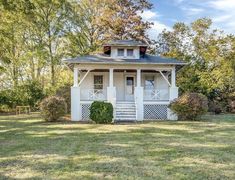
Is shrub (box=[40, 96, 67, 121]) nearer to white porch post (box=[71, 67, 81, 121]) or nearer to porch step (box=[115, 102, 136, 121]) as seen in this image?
white porch post (box=[71, 67, 81, 121])

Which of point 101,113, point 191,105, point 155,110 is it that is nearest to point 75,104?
point 101,113

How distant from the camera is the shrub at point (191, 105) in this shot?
20409 millimetres

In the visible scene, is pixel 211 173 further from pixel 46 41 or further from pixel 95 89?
pixel 46 41

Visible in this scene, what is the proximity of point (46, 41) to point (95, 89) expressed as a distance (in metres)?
15.3

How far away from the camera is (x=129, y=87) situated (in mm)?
25859

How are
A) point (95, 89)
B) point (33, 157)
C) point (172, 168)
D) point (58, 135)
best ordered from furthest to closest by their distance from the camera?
point (95, 89)
point (58, 135)
point (33, 157)
point (172, 168)

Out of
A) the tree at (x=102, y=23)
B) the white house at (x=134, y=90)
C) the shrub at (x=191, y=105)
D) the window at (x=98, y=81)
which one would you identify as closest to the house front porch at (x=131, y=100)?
the white house at (x=134, y=90)

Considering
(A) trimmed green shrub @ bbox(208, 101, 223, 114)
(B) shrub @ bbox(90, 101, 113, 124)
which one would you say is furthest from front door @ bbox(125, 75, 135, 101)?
(A) trimmed green shrub @ bbox(208, 101, 223, 114)

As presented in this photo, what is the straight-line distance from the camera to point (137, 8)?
122 feet

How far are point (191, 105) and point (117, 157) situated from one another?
40.3 ft

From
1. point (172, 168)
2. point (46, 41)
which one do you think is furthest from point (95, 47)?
point (172, 168)

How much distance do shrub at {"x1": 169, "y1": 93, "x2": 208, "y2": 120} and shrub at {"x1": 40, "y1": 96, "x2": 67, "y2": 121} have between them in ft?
21.8

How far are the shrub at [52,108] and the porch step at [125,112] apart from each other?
353 centimetres

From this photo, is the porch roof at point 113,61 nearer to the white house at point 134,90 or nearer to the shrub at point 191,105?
the white house at point 134,90
